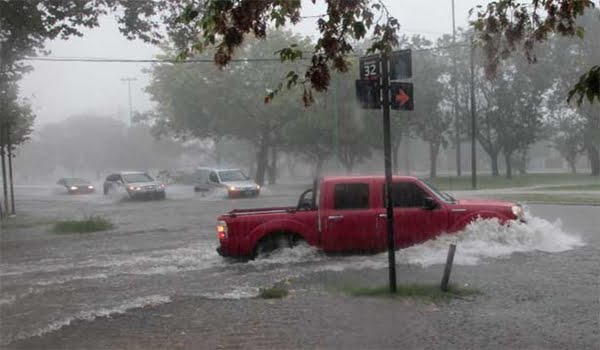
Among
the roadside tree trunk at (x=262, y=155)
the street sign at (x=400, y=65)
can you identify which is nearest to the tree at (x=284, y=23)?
the street sign at (x=400, y=65)

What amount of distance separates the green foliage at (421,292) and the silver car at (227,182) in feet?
74.5

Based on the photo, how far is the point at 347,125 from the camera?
38875 millimetres

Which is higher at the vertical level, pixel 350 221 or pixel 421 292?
pixel 350 221

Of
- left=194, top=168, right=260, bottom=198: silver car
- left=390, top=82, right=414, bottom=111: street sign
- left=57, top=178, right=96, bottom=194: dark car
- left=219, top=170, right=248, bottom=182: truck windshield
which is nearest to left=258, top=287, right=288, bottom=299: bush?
left=390, top=82, right=414, bottom=111: street sign

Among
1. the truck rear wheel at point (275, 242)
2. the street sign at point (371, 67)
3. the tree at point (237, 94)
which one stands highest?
the tree at point (237, 94)

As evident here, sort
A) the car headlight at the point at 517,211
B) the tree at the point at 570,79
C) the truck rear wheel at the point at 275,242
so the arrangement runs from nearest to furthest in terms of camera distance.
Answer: the truck rear wheel at the point at 275,242 < the car headlight at the point at 517,211 < the tree at the point at 570,79

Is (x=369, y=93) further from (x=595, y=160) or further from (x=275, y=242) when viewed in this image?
(x=595, y=160)

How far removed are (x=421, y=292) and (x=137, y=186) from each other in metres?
27.1

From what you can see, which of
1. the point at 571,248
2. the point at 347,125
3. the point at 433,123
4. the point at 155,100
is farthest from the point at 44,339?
Answer: the point at 155,100

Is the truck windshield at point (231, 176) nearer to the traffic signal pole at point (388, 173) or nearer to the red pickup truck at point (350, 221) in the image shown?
the red pickup truck at point (350, 221)

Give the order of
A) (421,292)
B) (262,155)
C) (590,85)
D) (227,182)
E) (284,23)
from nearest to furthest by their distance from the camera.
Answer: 1. (590,85)
2. (284,23)
3. (421,292)
4. (227,182)
5. (262,155)

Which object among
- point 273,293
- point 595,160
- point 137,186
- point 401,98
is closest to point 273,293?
point 273,293

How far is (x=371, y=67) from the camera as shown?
8.21 m

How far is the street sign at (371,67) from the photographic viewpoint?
812 centimetres
